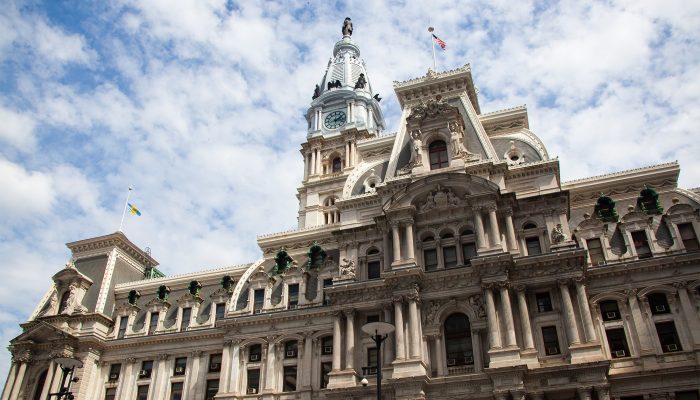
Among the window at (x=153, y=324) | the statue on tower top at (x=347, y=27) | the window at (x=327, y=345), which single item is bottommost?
the window at (x=327, y=345)

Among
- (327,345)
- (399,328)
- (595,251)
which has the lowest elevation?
(399,328)

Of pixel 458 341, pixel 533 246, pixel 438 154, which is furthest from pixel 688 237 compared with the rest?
pixel 438 154

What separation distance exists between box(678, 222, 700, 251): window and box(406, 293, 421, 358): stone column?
1954 cm

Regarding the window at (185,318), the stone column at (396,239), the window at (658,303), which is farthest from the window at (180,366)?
the window at (658,303)

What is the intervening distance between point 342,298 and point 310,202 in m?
43.3

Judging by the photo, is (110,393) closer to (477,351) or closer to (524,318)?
(477,351)

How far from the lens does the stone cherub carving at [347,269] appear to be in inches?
1856

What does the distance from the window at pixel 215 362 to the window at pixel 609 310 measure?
30.9m

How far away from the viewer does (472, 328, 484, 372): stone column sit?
40.4 m

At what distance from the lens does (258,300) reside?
52.8 metres

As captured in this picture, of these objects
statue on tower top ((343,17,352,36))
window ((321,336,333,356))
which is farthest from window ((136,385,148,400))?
statue on tower top ((343,17,352,36))

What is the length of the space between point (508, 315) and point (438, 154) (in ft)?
50.5

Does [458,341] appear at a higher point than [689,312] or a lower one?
lower

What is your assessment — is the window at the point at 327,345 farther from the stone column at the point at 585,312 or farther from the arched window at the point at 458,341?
the stone column at the point at 585,312
